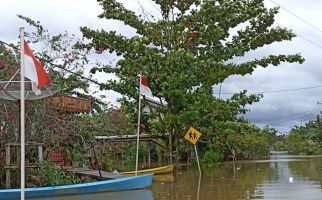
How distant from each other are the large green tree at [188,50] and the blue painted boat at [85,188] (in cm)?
800

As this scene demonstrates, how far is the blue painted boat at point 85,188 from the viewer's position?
12898mm

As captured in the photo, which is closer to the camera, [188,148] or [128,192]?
[128,192]

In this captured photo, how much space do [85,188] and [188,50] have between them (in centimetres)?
1040

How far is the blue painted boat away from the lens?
12898mm

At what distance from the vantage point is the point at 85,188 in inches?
561

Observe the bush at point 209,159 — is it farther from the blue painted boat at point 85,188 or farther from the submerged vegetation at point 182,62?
the blue painted boat at point 85,188

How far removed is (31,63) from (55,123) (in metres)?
8.69

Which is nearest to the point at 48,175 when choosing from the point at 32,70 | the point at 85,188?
the point at 85,188

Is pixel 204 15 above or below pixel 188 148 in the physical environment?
above

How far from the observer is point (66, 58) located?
18.3 metres

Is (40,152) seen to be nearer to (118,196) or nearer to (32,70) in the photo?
(118,196)

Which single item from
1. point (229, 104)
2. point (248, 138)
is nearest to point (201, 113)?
point (229, 104)

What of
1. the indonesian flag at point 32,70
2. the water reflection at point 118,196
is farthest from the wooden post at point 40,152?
the indonesian flag at point 32,70

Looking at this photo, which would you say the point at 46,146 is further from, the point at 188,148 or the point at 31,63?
the point at 188,148
